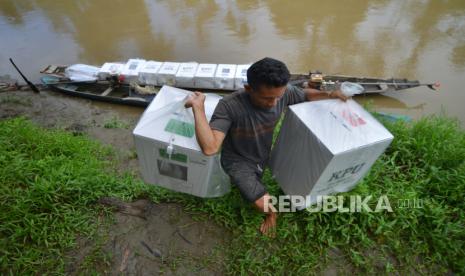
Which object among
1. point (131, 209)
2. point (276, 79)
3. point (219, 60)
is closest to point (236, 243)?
point (131, 209)

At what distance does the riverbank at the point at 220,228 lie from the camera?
6.84ft

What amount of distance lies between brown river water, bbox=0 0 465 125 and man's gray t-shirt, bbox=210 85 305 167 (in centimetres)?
509

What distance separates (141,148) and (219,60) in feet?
21.0

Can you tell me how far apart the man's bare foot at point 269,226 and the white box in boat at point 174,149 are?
1.72ft

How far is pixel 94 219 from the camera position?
7.79ft

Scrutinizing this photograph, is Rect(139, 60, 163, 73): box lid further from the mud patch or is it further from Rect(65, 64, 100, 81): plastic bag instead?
the mud patch

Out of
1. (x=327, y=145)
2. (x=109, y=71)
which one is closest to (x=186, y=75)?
(x=109, y=71)

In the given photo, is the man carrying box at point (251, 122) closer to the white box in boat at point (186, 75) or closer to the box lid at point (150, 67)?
the white box in boat at point (186, 75)

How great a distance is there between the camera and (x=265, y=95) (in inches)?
69.8

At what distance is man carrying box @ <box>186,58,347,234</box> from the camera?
1.72m

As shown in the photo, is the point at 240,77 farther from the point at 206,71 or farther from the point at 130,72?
the point at 130,72

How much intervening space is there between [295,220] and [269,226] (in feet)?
0.82

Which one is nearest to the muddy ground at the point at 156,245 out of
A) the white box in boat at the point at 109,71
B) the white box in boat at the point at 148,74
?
the white box in boat at the point at 148,74

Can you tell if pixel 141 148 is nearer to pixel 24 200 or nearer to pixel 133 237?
pixel 133 237
